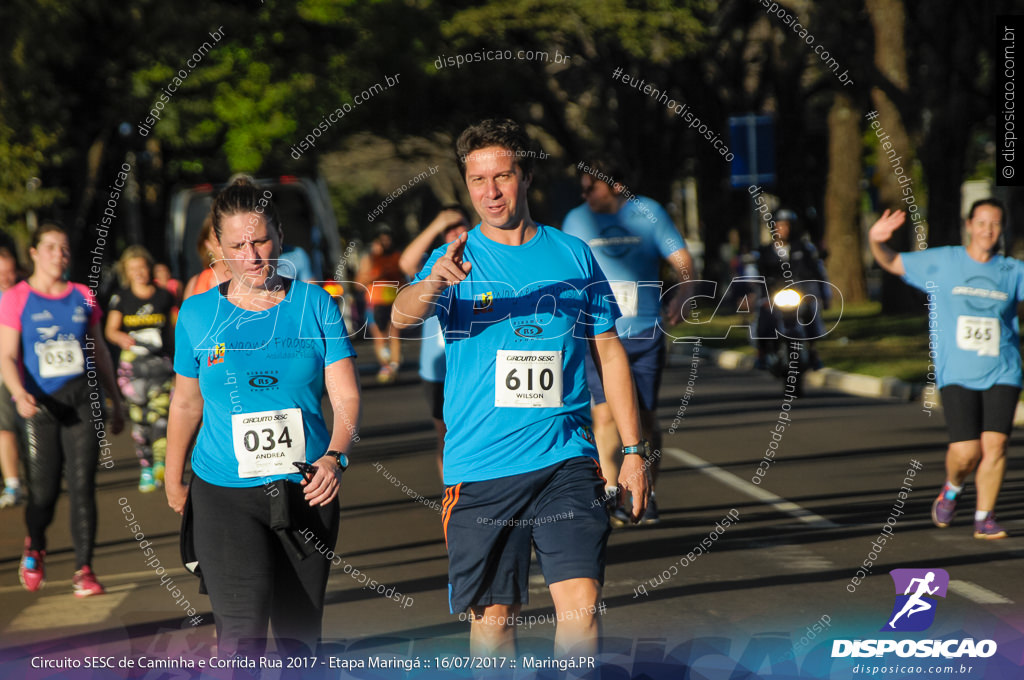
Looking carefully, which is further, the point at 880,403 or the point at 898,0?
the point at 898,0

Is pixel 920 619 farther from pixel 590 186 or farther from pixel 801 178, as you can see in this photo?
pixel 801 178

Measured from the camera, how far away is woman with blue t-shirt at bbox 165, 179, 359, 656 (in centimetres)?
455

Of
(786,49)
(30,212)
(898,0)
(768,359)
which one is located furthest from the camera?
(786,49)

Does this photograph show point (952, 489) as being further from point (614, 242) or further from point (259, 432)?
point (259, 432)

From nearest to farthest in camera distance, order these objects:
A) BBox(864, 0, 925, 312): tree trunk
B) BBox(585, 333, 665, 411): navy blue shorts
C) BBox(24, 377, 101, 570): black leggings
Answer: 1. BBox(24, 377, 101, 570): black leggings
2. BBox(585, 333, 665, 411): navy blue shorts
3. BBox(864, 0, 925, 312): tree trunk

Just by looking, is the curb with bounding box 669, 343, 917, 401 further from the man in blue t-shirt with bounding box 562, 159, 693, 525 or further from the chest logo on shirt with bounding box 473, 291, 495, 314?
the chest logo on shirt with bounding box 473, 291, 495, 314

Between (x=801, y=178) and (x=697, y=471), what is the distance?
2903 centimetres

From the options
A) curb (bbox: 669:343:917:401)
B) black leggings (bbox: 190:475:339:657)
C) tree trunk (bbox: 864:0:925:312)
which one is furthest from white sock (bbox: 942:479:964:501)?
tree trunk (bbox: 864:0:925:312)

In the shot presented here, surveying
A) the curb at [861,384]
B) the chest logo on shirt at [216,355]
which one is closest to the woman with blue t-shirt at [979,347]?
the chest logo on shirt at [216,355]

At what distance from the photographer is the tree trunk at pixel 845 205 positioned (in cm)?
3022

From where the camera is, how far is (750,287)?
22.3 metres

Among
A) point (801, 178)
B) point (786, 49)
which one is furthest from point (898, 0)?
point (801, 178)

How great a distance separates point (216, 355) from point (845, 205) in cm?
2677

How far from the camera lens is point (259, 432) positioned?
181 inches
